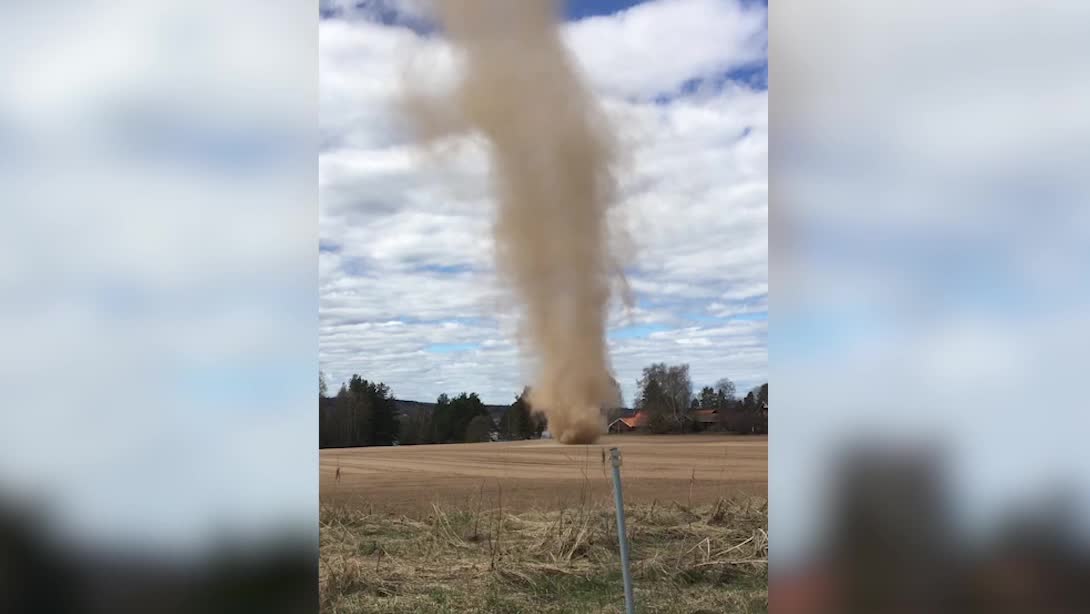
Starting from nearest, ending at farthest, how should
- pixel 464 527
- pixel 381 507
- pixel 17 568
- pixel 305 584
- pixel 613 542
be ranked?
pixel 17 568 < pixel 305 584 < pixel 613 542 < pixel 464 527 < pixel 381 507

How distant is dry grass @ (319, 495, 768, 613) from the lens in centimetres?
563

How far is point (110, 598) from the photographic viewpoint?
218 centimetres

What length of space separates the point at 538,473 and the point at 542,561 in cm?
655

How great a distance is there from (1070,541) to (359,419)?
14.0 metres

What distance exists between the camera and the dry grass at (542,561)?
18.5 feet

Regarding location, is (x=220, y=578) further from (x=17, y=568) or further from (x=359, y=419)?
(x=359, y=419)

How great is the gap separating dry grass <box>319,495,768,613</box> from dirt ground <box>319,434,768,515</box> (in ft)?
2.58

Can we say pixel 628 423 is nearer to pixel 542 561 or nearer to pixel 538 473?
pixel 538 473

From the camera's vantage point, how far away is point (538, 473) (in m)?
13.1

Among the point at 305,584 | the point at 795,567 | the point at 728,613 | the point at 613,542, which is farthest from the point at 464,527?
the point at 795,567

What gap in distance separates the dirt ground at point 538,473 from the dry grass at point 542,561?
2.58ft

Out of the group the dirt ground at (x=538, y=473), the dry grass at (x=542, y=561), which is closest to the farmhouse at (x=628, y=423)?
the dirt ground at (x=538, y=473)

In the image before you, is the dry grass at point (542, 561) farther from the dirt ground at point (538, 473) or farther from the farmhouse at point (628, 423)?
the farmhouse at point (628, 423)

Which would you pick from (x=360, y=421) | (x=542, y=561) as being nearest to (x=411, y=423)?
(x=360, y=421)
